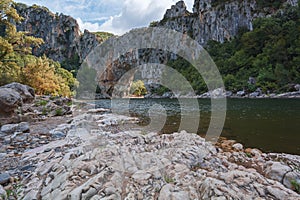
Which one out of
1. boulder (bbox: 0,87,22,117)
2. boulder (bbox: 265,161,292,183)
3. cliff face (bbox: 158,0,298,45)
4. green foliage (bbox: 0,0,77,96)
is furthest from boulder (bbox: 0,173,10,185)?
cliff face (bbox: 158,0,298,45)

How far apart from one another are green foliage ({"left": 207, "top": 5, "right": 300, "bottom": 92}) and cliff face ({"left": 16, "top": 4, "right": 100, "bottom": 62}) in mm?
74949

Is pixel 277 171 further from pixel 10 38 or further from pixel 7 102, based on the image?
pixel 10 38

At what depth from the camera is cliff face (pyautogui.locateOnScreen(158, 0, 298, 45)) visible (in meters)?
→ 58.9

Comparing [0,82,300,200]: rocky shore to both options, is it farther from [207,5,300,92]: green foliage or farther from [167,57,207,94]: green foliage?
[167,57,207,94]: green foliage

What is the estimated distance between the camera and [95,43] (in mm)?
100375

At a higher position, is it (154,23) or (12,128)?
(154,23)

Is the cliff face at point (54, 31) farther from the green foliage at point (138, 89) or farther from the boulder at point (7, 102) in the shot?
the boulder at point (7, 102)

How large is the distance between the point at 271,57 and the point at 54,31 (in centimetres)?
10155

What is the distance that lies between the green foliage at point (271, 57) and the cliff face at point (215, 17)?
13111 mm

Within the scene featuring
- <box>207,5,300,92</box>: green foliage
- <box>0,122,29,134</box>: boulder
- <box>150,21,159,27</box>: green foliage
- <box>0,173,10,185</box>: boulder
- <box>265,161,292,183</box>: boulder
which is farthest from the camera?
<box>150,21,159,27</box>: green foliage

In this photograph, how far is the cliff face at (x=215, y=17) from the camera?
58944 mm

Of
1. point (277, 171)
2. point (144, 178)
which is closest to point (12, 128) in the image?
point (144, 178)

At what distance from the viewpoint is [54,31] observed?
10038cm

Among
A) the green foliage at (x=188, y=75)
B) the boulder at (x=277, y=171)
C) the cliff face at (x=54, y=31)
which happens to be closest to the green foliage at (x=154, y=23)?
the green foliage at (x=188, y=75)
